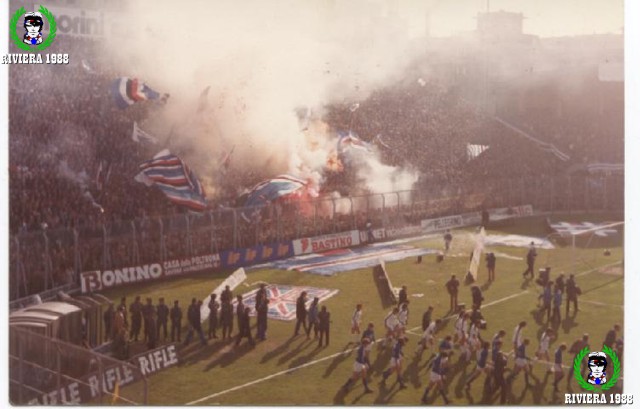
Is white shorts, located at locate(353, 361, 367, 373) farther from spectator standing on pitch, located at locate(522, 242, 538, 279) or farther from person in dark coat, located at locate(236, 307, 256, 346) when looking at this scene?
spectator standing on pitch, located at locate(522, 242, 538, 279)

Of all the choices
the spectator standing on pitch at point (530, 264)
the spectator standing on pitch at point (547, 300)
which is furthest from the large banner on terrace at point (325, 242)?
the spectator standing on pitch at point (547, 300)

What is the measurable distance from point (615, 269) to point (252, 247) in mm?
8556

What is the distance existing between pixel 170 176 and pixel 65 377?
598 cm

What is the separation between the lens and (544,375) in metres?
15.4

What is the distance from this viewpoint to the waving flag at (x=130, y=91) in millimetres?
18078

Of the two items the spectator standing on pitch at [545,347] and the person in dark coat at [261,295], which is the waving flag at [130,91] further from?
the spectator standing on pitch at [545,347]

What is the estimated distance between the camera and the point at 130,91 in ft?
59.3

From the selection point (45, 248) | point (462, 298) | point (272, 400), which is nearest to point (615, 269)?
point (462, 298)

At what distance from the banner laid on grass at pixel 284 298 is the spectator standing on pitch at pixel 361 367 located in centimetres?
259

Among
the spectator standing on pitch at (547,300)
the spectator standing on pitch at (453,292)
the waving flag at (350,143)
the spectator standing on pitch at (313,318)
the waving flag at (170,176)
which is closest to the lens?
the spectator standing on pitch at (313,318)

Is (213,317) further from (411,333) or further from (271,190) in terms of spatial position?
(271,190)

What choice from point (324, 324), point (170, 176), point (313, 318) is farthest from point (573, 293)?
point (170, 176)

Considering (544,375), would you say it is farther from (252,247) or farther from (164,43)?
(164,43)

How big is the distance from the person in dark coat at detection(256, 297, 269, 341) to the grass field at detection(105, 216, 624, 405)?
0.57ft
